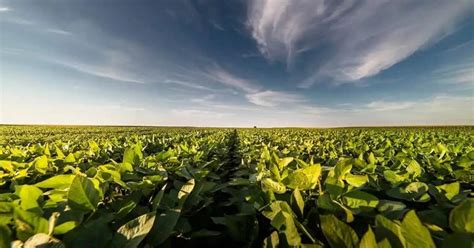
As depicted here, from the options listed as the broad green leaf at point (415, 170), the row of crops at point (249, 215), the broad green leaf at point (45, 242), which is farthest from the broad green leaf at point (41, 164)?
the broad green leaf at point (415, 170)

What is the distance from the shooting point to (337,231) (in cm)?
82

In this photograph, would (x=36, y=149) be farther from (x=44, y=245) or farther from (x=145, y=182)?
(x=44, y=245)

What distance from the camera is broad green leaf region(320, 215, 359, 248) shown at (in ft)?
2.65

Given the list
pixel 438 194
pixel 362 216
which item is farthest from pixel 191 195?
pixel 438 194

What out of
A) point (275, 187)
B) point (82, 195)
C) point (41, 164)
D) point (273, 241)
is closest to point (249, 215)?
point (275, 187)

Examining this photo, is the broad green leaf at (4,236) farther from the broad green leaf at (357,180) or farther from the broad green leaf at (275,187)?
the broad green leaf at (357,180)

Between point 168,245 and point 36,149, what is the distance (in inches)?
152

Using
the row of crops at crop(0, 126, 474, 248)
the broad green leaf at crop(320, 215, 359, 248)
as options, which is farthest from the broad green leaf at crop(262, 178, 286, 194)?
the broad green leaf at crop(320, 215, 359, 248)

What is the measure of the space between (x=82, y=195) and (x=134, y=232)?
37cm

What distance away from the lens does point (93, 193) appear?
1153 millimetres

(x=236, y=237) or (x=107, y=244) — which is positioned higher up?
(x=107, y=244)

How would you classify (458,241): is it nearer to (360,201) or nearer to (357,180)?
(360,201)

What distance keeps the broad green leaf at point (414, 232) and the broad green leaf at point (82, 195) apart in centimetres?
117

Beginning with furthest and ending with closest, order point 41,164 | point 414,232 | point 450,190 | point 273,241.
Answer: point 41,164
point 450,190
point 273,241
point 414,232
